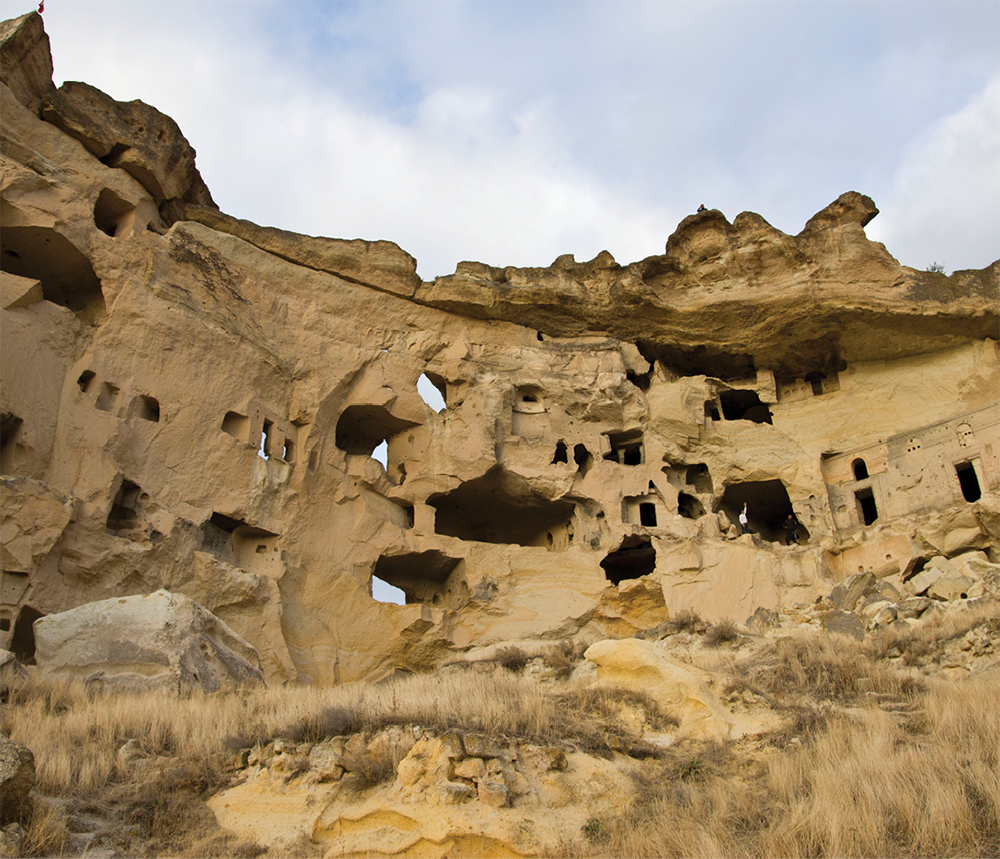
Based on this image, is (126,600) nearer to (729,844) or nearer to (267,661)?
(267,661)

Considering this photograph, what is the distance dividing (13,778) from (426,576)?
15626 mm

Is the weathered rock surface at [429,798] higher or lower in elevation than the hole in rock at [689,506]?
lower

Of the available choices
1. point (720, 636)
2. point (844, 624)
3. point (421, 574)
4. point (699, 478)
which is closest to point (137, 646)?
point (720, 636)

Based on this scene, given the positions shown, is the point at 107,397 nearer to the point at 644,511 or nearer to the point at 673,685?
the point at 673,685

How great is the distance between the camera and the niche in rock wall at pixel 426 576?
19111mm

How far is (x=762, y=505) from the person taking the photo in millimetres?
24016

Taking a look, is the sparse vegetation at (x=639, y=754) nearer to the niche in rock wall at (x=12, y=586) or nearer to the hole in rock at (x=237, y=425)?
the niche in rock wall at (x=12, y=586)

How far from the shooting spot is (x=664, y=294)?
22953mm

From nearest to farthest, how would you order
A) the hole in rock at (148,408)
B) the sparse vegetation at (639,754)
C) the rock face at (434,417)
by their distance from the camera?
the sparse vegetation at (639,754) → the rock face at (434,417) → the hole in rock at (148,408)

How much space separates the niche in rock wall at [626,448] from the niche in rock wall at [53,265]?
41.0ft

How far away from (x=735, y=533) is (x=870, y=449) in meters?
4.14

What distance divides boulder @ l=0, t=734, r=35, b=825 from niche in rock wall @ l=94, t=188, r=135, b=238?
1427 cm

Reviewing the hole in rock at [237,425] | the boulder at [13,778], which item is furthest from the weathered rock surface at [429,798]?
the hole in rock at [237,425]

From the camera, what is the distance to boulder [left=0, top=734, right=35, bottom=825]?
491 centimetres
